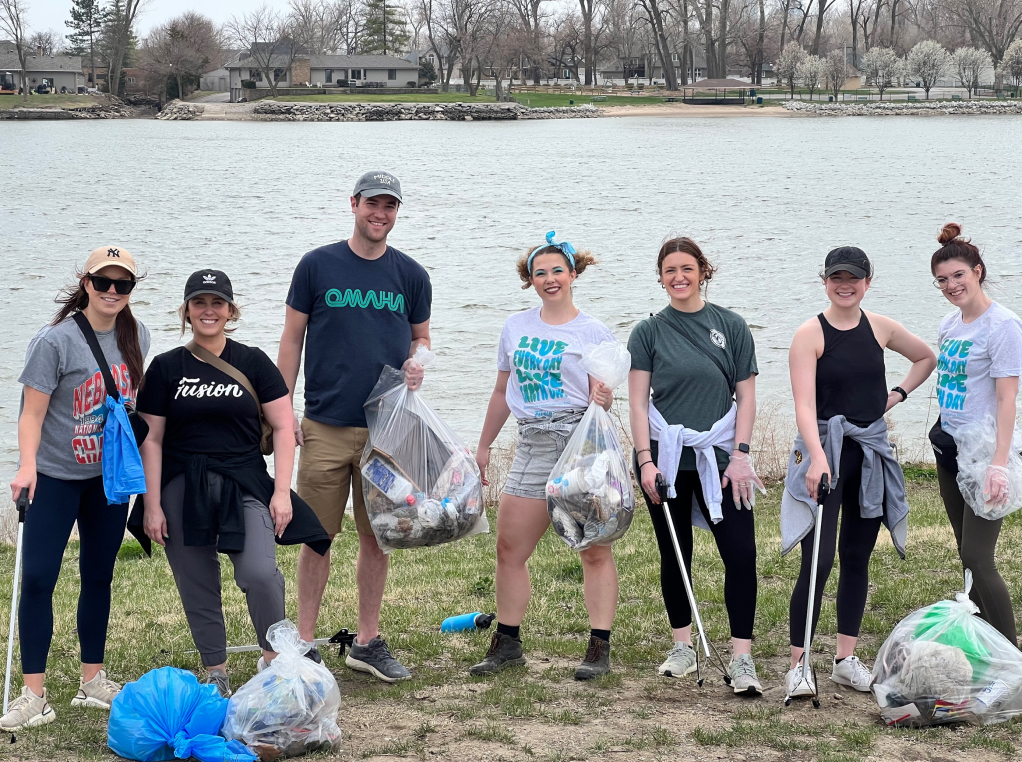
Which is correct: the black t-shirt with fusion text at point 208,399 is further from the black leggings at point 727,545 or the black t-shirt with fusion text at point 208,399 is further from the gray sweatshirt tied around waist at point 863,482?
the gray sweatshirt tied around waist at point 863,482

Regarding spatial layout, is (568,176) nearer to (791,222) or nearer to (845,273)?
(791,222)

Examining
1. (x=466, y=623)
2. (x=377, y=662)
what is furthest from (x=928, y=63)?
(x=377, y=662)

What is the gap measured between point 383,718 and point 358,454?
48.3 inches

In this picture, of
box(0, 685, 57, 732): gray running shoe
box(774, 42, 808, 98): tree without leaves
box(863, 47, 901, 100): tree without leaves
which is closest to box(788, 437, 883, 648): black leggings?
box(0, 685, 57, 732): gray running shoe

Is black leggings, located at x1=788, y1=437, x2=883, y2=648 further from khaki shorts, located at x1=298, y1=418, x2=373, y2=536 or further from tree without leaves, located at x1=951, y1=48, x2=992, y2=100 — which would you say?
tree without leaves, located at x1=951, y1=48, x2=992, y2=100

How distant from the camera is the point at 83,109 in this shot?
101938 millimetres

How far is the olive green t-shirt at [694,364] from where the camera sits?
4793mm

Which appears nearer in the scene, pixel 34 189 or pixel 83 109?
pixel 34 189

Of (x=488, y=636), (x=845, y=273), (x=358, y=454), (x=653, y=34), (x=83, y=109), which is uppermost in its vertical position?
(x=653, y=34)

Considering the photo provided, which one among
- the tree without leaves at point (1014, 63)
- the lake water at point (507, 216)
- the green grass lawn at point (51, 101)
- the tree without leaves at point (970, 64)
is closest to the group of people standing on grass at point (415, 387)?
the lake water at point (507, 216)

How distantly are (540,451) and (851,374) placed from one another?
4.57 feet

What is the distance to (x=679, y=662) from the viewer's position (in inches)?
197

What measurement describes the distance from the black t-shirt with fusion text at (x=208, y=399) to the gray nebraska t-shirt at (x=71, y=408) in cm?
21

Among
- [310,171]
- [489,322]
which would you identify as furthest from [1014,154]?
[489,322]
